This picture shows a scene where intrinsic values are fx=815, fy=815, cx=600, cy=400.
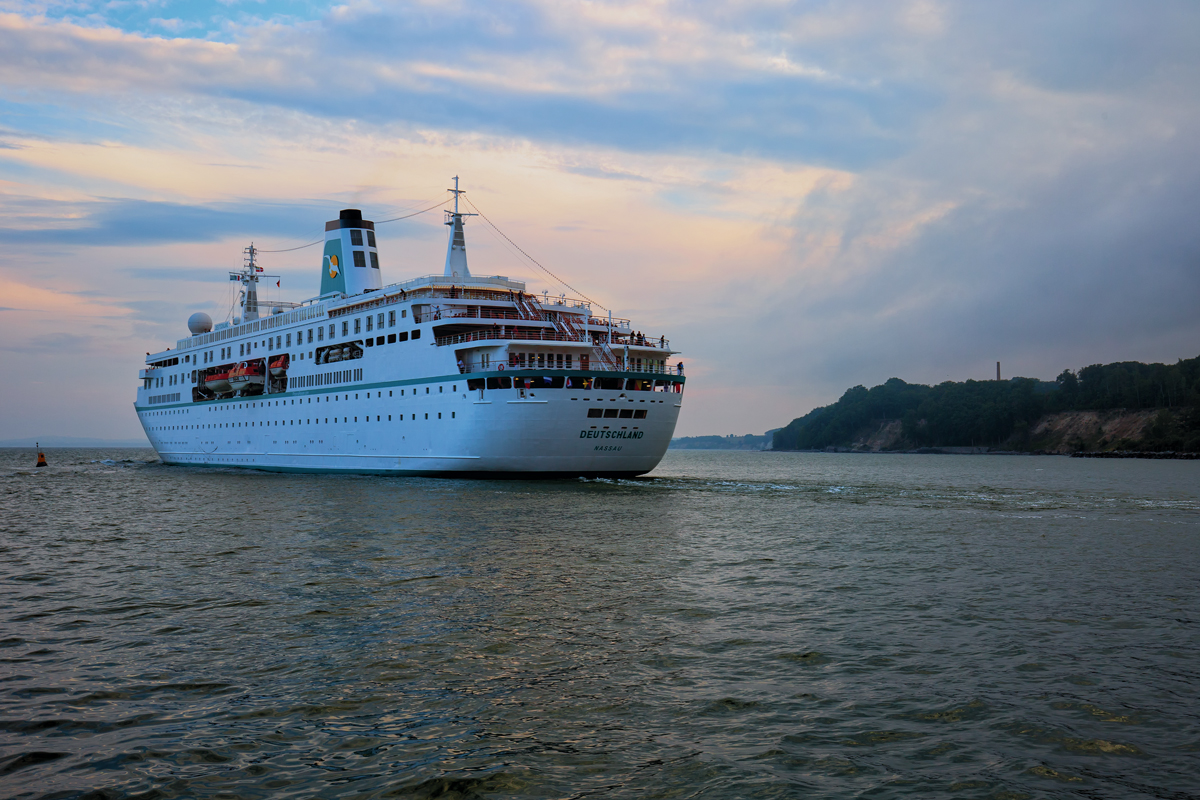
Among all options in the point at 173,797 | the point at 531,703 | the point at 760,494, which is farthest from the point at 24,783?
the point at 760,494

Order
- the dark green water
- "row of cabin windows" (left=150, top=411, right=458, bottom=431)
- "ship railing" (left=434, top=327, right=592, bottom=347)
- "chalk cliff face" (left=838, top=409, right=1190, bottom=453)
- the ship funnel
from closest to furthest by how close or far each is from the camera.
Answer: the dark green water
"ship railing" (left=434, top=327, right=592, bottom=347)
"row of cabin windows" (left=150, top=411, right=458, bottom=431)
the ship funnel
"chalk cliff face" (left=838, top=409, right=1190, bottom=453)

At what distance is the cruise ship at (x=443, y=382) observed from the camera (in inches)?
1822

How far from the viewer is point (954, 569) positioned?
1952 centimetres

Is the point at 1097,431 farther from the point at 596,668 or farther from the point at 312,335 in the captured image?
the point at 596,668

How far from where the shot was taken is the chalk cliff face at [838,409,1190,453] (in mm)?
153250

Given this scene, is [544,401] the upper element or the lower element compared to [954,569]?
upper

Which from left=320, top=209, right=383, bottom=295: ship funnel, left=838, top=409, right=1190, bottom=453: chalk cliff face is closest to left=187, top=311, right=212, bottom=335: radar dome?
left=320, top=209, right=383, bottom=295: ship funnel

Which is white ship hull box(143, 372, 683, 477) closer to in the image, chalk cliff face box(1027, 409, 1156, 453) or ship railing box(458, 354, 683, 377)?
ship railing box(458, 354, 683, 377)

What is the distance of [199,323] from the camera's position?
8788cm

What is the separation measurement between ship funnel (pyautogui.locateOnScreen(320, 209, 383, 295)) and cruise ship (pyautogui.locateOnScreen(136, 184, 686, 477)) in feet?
0.39

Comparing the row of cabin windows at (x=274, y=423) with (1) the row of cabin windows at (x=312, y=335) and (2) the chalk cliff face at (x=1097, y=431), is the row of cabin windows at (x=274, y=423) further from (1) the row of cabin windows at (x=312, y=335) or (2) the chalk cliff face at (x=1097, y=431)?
(2) the chalk cliff face at (x=1097, y=431)

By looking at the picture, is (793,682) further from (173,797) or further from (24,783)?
(24,783)

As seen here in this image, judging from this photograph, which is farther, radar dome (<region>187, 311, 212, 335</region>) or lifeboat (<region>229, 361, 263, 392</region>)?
radar dome (<region>187, 311, 212, 335</region>)

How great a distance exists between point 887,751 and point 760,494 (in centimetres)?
3844
